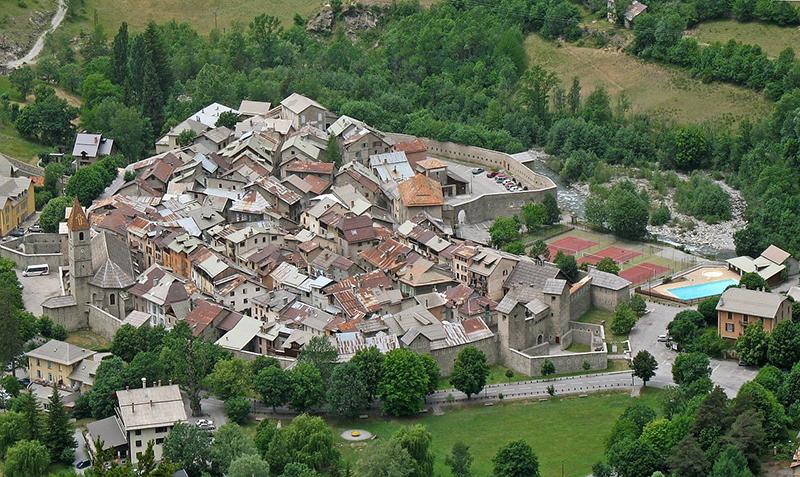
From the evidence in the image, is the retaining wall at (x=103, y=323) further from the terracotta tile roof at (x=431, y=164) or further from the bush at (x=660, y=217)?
the bush at (x=660, y=217)

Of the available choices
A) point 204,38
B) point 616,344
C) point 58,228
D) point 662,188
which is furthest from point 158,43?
point 616,344

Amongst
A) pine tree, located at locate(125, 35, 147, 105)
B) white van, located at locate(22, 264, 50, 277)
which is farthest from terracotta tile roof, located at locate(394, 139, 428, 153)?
white van, located at locate(22, 264, 50, 277)

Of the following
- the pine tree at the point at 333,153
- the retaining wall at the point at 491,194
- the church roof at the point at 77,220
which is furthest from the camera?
the pine tree at the point at 333,153

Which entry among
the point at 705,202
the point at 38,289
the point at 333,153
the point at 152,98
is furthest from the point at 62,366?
the point at 705,202

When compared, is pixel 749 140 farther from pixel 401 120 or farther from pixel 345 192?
pixel 345 192

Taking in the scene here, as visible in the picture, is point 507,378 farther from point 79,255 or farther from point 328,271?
point 79,255

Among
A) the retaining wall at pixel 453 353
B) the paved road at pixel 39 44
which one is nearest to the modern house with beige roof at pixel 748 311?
the retaining wall at pixel 453 353
